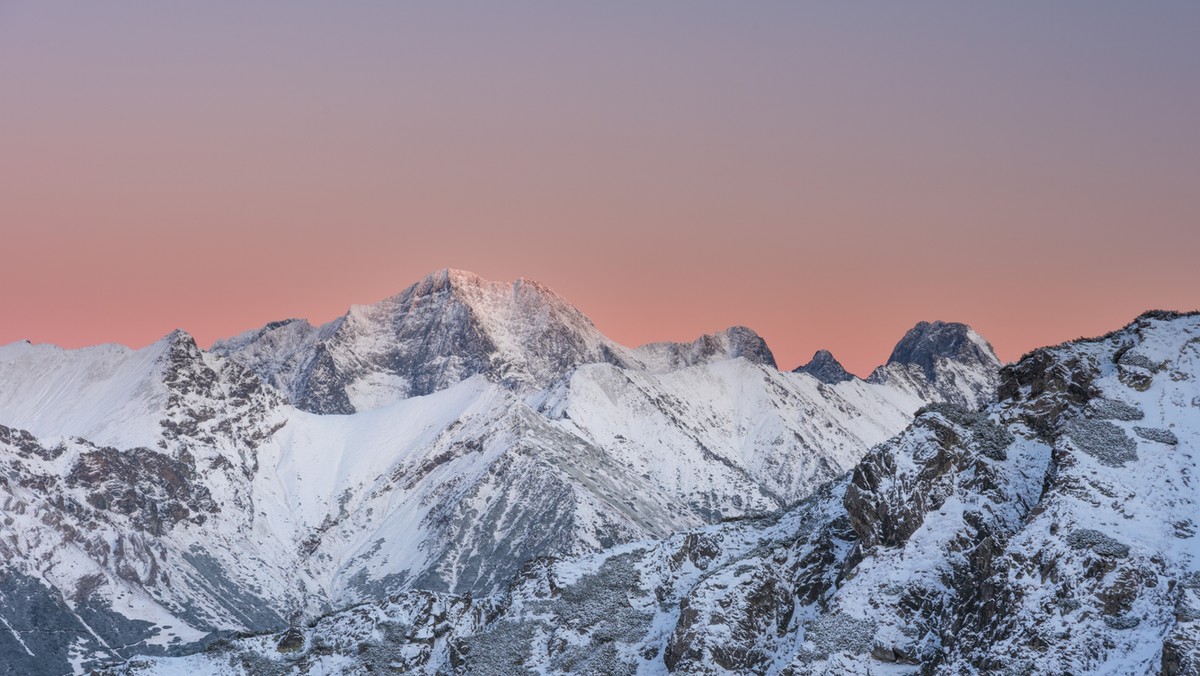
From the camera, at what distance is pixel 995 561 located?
164m

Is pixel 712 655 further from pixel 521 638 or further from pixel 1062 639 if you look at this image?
pixel 1062 639

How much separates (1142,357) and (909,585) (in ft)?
148

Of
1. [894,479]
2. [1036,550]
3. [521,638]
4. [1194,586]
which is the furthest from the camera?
[521,638]

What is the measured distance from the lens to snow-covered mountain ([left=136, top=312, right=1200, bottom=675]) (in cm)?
15338

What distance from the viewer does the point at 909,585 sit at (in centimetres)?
16912

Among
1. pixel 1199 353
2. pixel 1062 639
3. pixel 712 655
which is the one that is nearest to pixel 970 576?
pixel 1062 639

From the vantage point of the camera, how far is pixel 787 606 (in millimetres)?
185750

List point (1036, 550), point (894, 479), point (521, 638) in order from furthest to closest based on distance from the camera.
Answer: point (521, 638), point (894, 479), point (1036, 550)

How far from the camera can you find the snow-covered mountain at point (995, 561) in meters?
153

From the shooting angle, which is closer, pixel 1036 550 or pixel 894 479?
pixel 1036 550

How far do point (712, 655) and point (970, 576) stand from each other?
30.9 m

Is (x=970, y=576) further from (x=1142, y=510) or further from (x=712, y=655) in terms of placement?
(x=712, y=655)

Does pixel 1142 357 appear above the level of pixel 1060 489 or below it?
above

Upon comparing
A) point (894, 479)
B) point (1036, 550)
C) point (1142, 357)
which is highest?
point (1142, 357)
